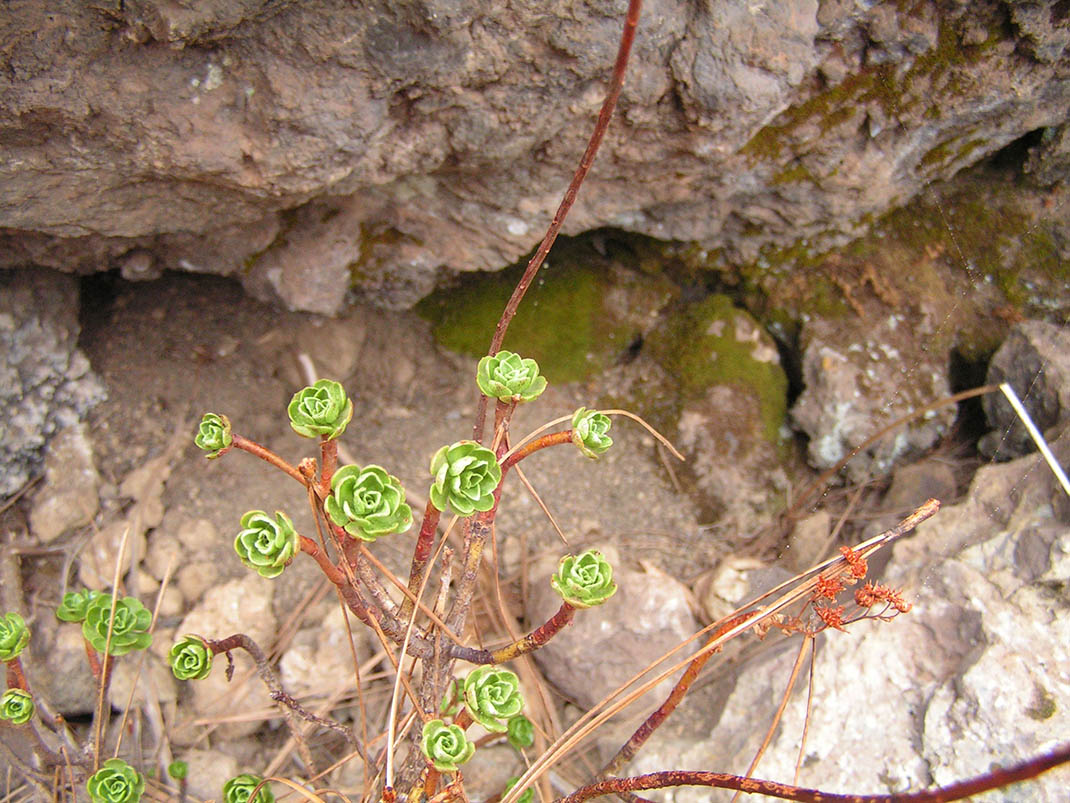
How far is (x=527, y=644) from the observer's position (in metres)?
1.33

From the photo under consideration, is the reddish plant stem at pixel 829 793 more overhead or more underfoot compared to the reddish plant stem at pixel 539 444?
more underfoot

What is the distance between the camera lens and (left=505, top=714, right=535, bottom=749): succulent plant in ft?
5.49

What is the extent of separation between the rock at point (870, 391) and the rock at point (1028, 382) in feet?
0.56

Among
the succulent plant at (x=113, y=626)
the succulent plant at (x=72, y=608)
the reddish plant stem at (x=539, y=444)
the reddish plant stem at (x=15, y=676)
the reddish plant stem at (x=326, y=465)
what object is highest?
the reddish plant stem at (x=326, y=465)

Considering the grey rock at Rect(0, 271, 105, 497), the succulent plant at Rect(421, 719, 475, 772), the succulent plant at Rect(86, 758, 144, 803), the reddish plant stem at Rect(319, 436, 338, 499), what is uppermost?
the grey rock at Rect(0, 271, 105, 497)

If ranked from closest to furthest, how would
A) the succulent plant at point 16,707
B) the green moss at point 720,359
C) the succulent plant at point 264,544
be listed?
the succulent plant at point 264,544 → the succulent plant at point 16,707 → the green moss at point 720,359

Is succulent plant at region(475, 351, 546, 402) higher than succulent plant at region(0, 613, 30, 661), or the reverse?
succulent plant at region(475, 351, 546, 402)

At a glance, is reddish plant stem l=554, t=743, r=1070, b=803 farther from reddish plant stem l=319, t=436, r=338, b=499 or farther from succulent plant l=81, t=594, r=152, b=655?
succulent plant l=81, t=594, r=152, b=655

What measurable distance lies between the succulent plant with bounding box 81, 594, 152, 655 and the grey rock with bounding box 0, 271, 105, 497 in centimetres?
80

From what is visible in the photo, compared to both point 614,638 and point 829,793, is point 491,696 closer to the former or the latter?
point 829,793

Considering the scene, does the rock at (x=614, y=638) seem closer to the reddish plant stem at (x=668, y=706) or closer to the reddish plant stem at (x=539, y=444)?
the reddish plant stem at (x=668, y=706)

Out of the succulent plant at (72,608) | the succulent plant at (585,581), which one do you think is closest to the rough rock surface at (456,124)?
the succulent plant at (72,608)

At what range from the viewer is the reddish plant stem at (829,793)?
2.54ft

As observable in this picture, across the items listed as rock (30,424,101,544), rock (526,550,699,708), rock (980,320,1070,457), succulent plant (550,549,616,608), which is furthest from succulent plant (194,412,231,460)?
rock (980,320,1070,457)
